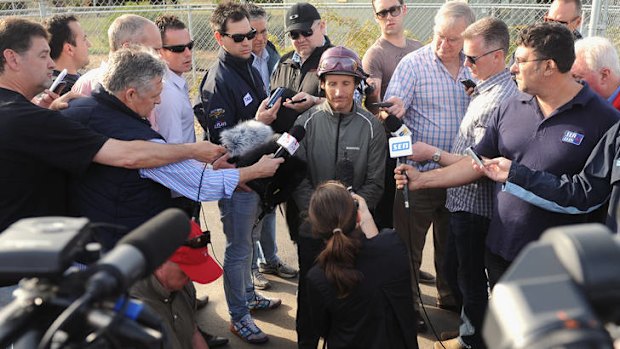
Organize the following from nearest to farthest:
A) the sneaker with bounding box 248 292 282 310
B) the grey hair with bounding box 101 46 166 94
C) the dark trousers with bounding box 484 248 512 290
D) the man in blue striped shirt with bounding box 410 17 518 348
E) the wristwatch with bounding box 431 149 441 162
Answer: the grey hair with bounding box 101 46 166 94 < the dark trousers with bounding box 484 248 512 290 < the man in blue striped shirt with bounding box 410 17 518 348 < the wristwatch with bounding box 431 149 441 162 < the sneaker with bounding box 248 292 282 310

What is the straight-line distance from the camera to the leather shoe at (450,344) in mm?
4094

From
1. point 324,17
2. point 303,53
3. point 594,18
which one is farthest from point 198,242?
point 324,17

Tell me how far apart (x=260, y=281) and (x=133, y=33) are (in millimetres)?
2381

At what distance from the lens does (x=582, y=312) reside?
3.13 feet

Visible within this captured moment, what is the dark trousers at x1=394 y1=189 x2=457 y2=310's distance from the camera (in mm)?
4398

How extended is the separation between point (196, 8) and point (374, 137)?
257 inches

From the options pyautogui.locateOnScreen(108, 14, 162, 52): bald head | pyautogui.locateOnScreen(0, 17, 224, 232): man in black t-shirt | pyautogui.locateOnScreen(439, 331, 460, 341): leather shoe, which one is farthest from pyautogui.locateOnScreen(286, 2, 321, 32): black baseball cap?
pyautogui.locateOnScreen(439, 331, 460, 341): leather shoe

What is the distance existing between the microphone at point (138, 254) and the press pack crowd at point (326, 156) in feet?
2.73

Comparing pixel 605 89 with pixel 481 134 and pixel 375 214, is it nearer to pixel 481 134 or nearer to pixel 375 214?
pixel 481 134

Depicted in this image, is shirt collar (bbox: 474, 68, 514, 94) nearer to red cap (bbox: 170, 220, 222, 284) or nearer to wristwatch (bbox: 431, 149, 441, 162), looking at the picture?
wristwatch (bbox: 431, 149, 441, 162)

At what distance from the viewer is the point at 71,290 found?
4.07ft

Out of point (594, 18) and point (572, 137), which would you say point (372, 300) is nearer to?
point (572, 137)

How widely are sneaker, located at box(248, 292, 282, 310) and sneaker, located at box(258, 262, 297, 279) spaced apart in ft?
1.72

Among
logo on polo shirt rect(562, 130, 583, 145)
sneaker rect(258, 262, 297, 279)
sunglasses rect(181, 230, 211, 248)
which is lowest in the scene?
sneaker rect(258, 262, 297, 279)
